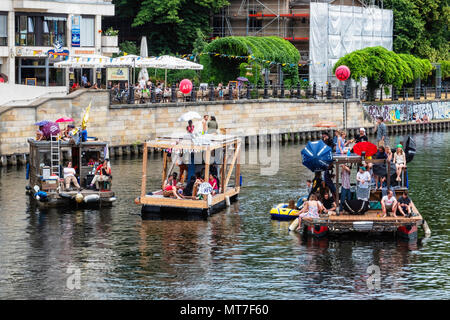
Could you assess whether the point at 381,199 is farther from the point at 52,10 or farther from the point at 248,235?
the point at 52,10

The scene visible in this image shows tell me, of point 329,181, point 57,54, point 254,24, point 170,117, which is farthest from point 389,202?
point 254,24

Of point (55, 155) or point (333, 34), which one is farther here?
point (333, 34)

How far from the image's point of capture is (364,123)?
8700cm

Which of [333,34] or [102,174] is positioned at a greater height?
[333,34]

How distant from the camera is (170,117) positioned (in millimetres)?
69938

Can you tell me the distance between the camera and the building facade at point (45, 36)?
77.2 meters

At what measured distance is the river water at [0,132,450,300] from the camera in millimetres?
31141

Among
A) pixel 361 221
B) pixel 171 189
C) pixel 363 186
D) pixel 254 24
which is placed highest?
pixel 254 24

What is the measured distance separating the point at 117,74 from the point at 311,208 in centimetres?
3970

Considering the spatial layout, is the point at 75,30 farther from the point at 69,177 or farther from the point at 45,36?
the point at 69,177

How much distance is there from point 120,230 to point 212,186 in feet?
16.8

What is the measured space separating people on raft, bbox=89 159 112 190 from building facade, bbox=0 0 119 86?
102 feet

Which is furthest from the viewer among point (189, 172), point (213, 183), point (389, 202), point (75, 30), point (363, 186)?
→ point (75, 30)
